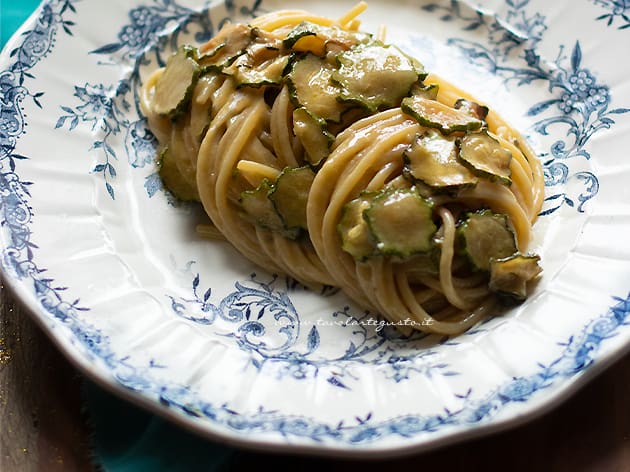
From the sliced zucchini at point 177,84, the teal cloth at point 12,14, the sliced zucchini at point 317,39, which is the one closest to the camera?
the sliced zucchini at point 317,39

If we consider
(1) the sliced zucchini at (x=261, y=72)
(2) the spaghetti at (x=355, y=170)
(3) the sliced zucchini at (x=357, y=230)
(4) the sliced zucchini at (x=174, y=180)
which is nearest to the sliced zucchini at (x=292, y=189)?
(2) the spaghetti at (x=355, y=170)

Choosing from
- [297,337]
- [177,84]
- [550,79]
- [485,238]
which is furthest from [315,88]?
[550,79]

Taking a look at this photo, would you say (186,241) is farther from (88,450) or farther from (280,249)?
(88,450)

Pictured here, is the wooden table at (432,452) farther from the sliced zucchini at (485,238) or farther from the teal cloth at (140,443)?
the sliced zucchini at (485,238)

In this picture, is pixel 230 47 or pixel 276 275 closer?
pixel 276 275

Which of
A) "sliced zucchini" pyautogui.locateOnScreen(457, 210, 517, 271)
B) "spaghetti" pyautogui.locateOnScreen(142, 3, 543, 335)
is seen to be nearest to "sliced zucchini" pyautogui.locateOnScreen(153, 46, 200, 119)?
"spaghetti" pyautogui.locateOnScreen(142, 3, 543, 335)

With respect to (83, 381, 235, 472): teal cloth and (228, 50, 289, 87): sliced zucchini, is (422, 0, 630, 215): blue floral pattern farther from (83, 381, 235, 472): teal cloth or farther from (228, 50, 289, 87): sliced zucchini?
(83, 381, 235, 472): teal cloth

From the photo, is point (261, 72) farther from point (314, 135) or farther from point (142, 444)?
point (142, 444)

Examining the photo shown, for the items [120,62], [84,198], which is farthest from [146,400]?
[120,62]
